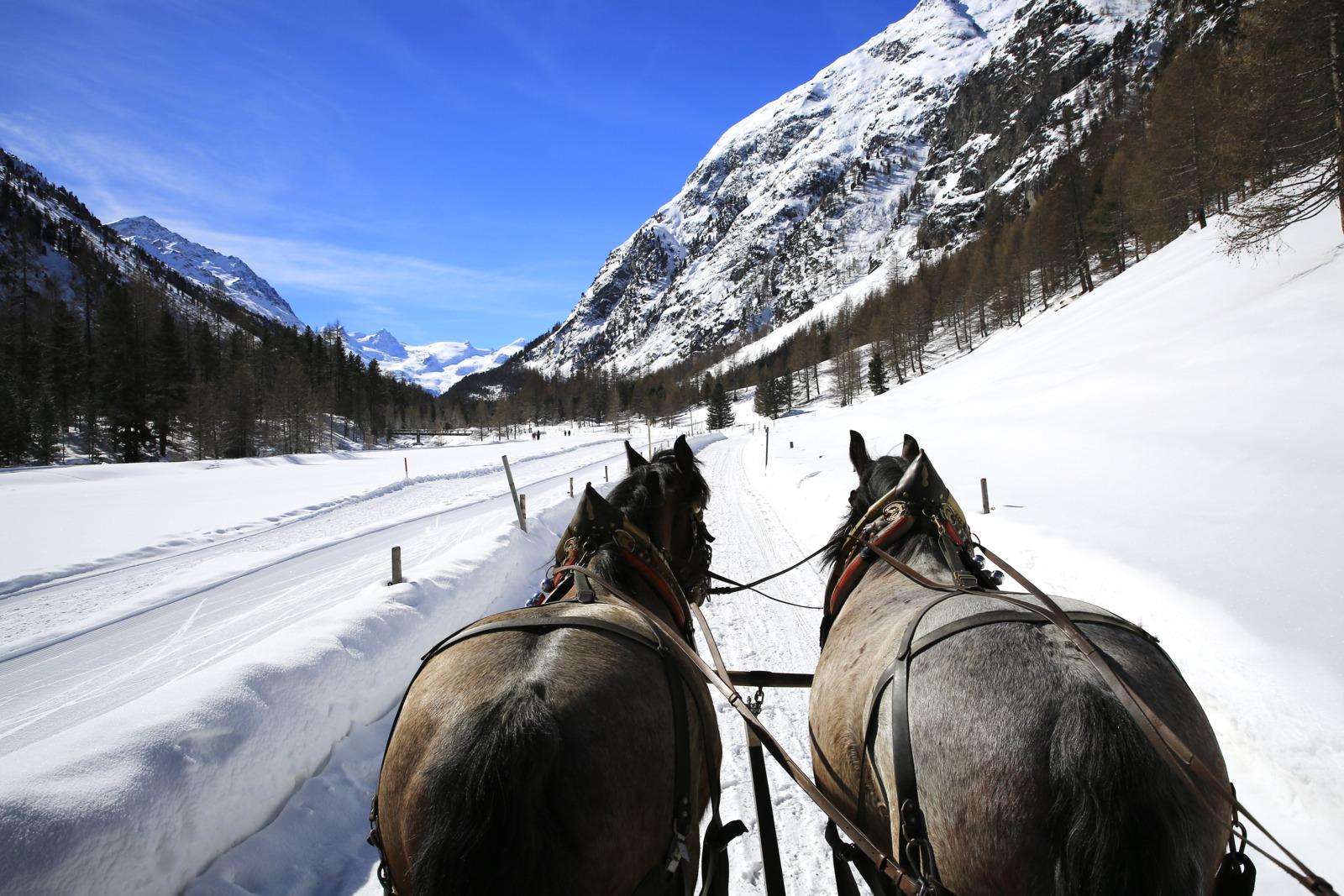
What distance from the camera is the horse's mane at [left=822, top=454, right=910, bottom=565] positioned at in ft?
11.5

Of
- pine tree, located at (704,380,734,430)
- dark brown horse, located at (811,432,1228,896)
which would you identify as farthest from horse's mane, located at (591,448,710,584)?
pine tree, located at (704,380,734,430)

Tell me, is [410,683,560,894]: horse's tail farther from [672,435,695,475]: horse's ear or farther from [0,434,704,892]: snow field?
[672,435,695,475]: horse's ear

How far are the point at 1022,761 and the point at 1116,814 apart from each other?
204mm

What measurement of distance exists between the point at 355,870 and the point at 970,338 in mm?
68032

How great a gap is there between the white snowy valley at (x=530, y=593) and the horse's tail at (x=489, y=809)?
2314mm

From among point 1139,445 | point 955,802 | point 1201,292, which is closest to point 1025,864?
point 955,802

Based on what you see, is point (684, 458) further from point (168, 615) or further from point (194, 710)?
point (168, 615)

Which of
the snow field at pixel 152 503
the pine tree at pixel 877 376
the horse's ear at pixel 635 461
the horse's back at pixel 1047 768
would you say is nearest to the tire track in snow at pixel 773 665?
the horse's ear at pixel 635 461

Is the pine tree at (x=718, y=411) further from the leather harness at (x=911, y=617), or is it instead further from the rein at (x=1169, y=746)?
the rein at (x=1169, y=746)

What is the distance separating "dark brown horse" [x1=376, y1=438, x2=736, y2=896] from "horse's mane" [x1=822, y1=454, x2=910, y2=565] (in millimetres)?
1504

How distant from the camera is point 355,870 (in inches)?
129

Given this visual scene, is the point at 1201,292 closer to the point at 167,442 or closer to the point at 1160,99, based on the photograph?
the point at 1160,99

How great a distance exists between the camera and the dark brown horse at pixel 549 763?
1490 mm

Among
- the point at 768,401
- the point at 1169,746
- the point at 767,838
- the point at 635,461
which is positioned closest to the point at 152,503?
the point at 635,461
